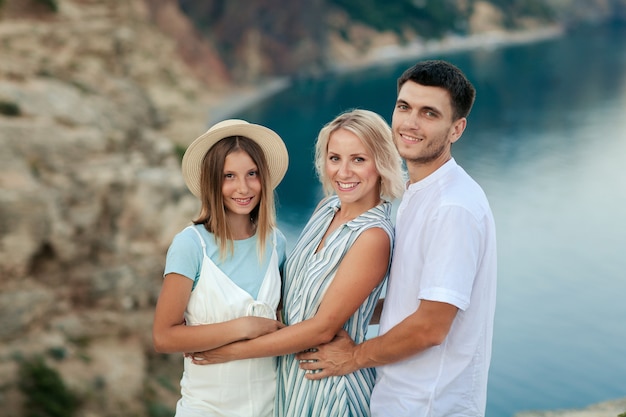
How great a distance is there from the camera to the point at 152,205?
15.4 m

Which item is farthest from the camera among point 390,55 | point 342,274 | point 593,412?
point 390,55

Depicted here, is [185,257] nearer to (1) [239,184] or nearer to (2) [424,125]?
(1) [239,184]

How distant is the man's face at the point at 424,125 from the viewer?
2791mm

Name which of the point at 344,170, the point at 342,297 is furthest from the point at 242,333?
the point at 344,170

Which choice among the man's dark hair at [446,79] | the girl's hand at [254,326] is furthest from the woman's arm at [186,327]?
the man's dark hair at [446,79]

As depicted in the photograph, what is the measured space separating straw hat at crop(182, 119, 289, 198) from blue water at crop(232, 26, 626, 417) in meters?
12.4

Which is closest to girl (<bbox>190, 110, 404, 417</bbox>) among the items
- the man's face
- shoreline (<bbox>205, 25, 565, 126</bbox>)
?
the man's face

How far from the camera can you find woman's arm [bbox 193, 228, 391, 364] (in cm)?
285

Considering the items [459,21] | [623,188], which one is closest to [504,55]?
[459,21]

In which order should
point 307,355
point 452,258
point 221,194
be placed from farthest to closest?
point 221,194 → point 307,355 → point 452,258

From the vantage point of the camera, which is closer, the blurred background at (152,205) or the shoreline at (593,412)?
the shoreline at (593,412)

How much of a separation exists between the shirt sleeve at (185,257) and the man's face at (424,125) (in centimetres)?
95

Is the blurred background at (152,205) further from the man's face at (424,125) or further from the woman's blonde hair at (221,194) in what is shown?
the woman's blonde hair at (221,194)

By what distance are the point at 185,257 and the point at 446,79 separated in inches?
50.0
